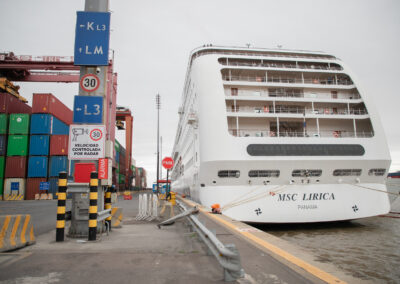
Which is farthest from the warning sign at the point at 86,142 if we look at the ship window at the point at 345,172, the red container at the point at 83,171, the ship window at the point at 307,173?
the ship window at the point at 345,172

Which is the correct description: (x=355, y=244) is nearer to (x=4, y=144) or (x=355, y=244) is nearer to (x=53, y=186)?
(x=53, y=186)

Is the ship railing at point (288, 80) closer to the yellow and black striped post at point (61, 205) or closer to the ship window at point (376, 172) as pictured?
the ship window at point (376, 172)

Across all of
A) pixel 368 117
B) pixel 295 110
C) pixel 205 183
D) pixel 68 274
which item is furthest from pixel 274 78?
pixel 68 274

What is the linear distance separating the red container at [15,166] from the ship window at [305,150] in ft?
100.0

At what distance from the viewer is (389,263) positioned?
8453 mm

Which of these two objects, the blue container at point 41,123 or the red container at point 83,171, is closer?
the red container at point 83,171

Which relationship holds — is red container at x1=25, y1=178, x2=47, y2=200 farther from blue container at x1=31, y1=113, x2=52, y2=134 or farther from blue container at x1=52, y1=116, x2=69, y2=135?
blue container at x1=52, y1=116, x2=69, y2=135

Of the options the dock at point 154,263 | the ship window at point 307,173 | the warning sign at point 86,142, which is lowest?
the dock at point 154,263

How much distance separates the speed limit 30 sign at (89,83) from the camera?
7484 millimetres

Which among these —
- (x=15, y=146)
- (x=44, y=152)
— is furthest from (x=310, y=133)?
(x=15, y=146)

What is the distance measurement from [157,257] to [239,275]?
181 cm

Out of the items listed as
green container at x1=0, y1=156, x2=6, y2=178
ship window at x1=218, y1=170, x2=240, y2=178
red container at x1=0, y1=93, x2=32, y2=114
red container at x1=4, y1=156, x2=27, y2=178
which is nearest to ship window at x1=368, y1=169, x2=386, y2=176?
ship window at x1=218, y1=170, x2=240, y2=178

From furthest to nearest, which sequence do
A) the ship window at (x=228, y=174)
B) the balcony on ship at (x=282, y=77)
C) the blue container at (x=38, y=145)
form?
1. the blue container at (x=38, y=145)
2. the balcony on ship at (x=282, y=77)
3. the ship window at (x=228, y=174)

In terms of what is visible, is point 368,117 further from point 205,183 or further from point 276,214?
point 205,183
